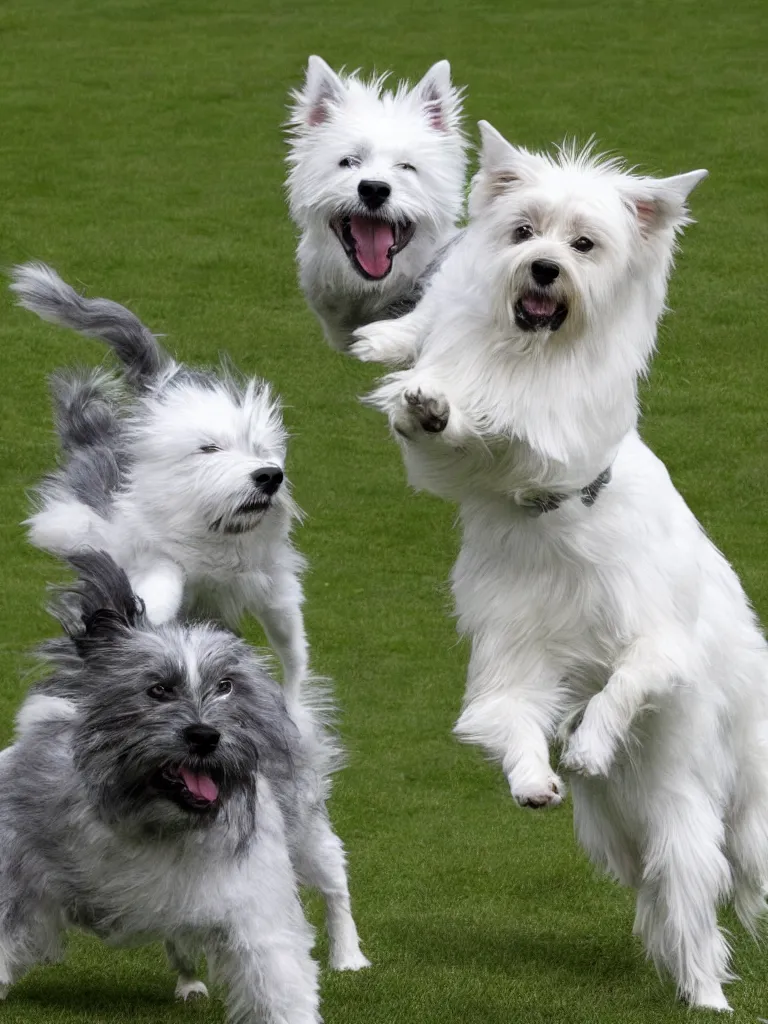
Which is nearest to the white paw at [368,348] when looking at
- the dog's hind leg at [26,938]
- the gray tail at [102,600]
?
the gray tail at [102,600]

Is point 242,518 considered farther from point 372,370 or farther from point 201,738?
point 372,370

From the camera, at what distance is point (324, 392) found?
14.3 metres

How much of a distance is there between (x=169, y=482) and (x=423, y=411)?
3.26 feet

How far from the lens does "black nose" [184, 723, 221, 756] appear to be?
498 cm

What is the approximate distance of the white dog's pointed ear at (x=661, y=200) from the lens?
506 cm

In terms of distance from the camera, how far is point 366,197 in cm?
568

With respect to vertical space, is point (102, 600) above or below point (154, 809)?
above

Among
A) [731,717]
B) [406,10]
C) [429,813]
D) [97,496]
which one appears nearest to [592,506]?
[731,717]

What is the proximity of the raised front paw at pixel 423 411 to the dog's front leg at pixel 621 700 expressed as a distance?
893mm

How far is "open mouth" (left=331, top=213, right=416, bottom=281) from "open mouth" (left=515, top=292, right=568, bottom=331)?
2.63 ft

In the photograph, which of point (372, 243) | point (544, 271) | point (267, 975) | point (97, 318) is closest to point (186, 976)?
point (267, 975)

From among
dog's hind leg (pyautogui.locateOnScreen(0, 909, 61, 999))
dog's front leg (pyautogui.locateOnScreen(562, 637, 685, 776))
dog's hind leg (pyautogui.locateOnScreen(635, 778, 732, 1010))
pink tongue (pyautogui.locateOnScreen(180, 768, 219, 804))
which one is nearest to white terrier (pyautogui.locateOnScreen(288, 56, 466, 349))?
Answer: dog's front leg (pyautogui.locateOnScreen(562, 637, 685, 776))

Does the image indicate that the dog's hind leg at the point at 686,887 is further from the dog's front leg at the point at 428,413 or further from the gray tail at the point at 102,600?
the gray tail at the point at 102,600

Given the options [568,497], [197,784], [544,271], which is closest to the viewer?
[544,271]
